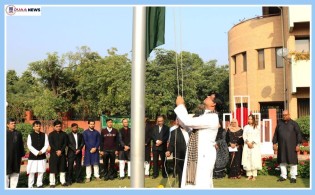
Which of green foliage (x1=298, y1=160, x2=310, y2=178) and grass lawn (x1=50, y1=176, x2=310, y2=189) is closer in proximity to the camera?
grass lawn (x1=50, y1=176, x2=310, y2=189)

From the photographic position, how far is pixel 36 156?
27.9 ft

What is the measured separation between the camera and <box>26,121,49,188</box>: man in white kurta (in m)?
8.42

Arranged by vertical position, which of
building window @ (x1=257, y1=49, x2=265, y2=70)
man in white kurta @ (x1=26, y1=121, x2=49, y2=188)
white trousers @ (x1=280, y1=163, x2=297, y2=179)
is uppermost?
building window @ (x1=257, y1=49, x2=265, y2=70)

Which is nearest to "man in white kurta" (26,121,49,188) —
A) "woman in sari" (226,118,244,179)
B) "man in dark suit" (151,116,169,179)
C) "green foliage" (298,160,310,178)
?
"man in dark suit" (151,116,169,179)

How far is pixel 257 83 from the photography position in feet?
67.4

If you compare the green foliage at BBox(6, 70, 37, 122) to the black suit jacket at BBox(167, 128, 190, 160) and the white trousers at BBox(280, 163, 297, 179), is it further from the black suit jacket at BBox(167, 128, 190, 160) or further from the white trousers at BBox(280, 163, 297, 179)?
the white trousers at BBox(280, 163, 297, 179)

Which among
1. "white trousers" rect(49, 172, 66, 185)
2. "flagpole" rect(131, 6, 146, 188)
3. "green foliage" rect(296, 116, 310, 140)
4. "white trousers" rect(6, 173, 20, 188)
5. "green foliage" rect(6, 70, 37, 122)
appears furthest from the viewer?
"green foliage" rect(6, 70, 37, 122)

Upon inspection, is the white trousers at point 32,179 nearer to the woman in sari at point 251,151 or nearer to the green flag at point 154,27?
the green flag at point 154,27

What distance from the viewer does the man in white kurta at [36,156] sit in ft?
27.6

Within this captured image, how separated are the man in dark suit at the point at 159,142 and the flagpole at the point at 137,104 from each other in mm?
4730

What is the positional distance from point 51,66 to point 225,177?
21.4 metres

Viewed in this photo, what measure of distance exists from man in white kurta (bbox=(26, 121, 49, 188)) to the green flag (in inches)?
Answer: 164

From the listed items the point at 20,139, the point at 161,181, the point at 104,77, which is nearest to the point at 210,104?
the point at 161,181

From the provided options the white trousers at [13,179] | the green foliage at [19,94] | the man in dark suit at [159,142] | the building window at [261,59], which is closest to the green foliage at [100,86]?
the green foliage at [19,94]
